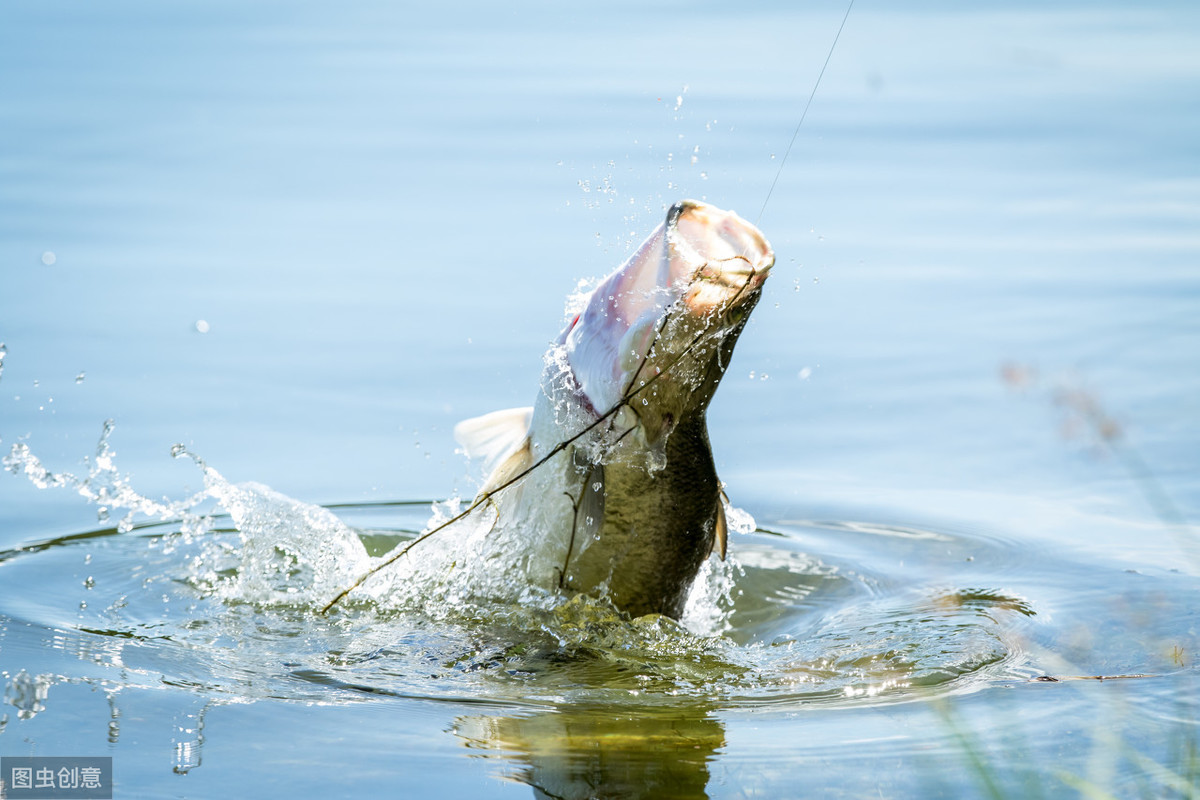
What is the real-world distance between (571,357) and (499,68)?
840 cm

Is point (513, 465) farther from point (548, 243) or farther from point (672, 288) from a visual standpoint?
point (548, 243)

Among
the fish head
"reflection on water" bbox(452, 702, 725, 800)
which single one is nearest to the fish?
the fish head

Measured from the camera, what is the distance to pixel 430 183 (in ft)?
33.6

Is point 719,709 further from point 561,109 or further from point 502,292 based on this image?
point 561,109

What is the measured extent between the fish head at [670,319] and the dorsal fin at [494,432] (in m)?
0.35

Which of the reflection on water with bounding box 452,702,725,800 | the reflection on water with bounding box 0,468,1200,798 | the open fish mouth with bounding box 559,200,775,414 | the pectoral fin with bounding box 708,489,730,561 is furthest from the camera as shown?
the pectoral fin with bounding box 708,489,730,561

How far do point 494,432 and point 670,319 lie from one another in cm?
85

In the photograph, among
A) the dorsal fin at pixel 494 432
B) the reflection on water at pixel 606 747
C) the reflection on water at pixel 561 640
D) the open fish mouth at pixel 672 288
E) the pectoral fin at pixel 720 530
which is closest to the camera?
the reflection on water at pixel 606 747

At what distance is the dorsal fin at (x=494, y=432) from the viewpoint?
5.00 meters

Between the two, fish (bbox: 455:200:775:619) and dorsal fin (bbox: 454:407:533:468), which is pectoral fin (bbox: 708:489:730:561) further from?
dorsal fin (bbox: 454:407:533:468)

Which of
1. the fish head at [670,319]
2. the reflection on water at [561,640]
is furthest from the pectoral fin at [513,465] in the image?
the reflection on water at [561,640]

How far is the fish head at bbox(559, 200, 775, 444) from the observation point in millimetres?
4379

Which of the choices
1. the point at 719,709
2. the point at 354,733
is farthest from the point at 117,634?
the point at 719,709

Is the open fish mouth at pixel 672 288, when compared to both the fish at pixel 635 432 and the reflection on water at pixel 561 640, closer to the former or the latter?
the fish at pixel 635 432
